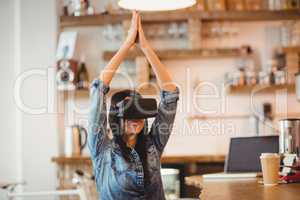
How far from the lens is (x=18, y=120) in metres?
5.10

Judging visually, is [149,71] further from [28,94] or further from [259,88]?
[28,94]

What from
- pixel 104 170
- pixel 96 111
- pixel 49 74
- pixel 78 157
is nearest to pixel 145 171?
pixel 104 170

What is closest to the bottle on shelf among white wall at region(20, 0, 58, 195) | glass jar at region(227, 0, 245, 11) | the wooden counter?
white wall at region(20, 0, 58, 195)

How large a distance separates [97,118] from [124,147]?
0.17 metres

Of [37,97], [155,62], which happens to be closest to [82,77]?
[37,97]

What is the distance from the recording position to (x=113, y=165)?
84.2 inches

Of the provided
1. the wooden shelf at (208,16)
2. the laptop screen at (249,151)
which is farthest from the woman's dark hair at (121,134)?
the wooden shelf at (208,16)

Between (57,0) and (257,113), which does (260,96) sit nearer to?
(257,113)

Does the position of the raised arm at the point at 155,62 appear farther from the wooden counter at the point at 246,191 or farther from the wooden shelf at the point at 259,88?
the wooden shelf at the point at 259,88

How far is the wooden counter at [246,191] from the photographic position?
1980 mm

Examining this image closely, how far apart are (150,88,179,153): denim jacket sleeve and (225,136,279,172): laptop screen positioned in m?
0.86

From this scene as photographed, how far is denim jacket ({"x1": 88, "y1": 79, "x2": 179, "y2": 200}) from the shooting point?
211cm

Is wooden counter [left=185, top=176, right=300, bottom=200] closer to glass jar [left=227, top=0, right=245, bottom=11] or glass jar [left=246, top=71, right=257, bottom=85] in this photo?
glass jar [left=246, top=71, right=257, bottom=85]

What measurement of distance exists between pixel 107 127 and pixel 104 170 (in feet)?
0.59
